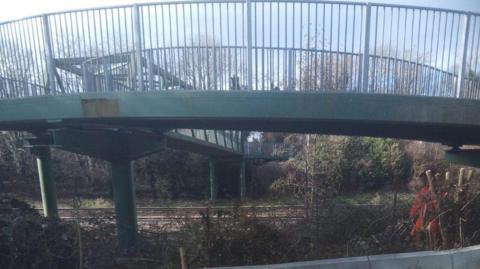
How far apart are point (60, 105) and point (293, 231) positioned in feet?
16.5

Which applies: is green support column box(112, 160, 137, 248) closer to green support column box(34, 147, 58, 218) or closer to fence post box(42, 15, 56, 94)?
fence post box(42, 15, 56, 94)

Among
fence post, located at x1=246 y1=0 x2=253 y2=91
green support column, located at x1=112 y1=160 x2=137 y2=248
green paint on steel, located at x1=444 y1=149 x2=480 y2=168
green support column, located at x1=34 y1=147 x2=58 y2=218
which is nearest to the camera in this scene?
fence post, located at x1=246 y1=0 x2=253 y2=91

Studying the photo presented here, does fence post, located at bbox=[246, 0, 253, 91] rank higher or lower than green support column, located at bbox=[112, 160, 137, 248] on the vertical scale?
higher

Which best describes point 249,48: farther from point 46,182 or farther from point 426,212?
point 46,182

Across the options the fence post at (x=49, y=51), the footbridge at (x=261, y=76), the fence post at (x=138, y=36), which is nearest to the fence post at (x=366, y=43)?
the footbridge at (x=261, y=76)

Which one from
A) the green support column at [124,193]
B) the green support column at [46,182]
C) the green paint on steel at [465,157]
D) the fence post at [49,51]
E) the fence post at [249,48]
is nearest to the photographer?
the fence post at [249,48]

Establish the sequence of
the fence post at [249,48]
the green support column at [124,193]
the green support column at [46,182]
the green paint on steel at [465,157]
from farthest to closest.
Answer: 1. the green support column at [46,182]
2. the green support column at [124,193]
3. the green paint on steel at [465,157]
4. the fence post at [249,48]

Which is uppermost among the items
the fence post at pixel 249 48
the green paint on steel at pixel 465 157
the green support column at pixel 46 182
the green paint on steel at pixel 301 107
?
the fence post at pixel 249 48

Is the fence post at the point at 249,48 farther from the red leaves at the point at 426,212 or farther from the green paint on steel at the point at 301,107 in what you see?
the red leaves at the point at 426,212

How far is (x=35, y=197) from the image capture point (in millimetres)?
23656

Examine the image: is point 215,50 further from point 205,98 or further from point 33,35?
point 33,35

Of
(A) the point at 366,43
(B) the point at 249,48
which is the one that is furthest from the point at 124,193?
(A) the point at 366,43

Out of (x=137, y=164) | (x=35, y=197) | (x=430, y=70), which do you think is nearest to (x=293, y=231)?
(x=430, y=70)

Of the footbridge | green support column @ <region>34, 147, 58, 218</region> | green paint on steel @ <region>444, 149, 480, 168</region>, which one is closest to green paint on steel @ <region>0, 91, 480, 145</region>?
the footbridge
